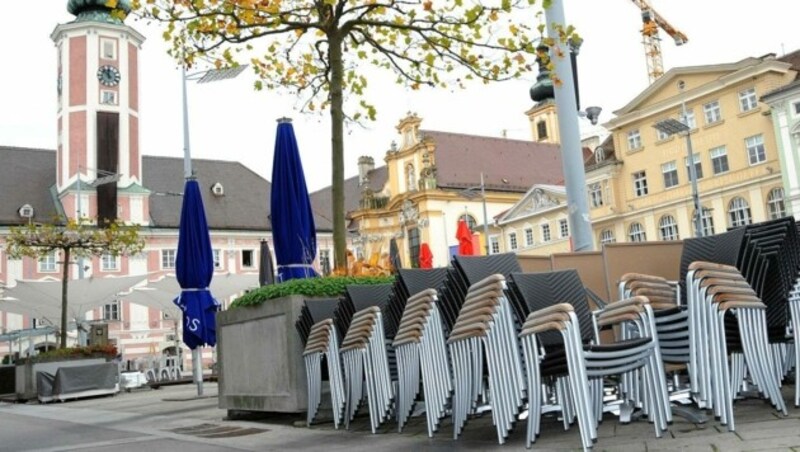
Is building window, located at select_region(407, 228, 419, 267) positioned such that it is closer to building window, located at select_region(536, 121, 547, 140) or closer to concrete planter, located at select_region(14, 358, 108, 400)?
building window, located at select_region(536, 121, 547, 140)

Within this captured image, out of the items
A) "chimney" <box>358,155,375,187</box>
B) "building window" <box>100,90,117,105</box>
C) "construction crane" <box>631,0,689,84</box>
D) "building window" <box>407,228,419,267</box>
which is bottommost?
"building window" <box>407,228,419,267</box>

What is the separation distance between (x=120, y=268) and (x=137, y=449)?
180 feet

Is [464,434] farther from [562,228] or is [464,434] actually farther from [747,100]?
[562,228]

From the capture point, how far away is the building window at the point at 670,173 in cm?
4875

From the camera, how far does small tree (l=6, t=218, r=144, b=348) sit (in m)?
24.5

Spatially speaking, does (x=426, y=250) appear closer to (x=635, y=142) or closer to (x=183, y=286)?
A: (x=183, y=286)

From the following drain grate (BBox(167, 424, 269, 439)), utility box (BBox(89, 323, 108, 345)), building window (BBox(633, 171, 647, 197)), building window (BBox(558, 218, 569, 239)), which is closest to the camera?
drain grate (BBox(167, 424, 269, 439))

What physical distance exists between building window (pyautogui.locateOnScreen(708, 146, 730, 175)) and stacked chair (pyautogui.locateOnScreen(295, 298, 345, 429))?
4150 centimetres

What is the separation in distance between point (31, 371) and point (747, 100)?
37510 millimetres

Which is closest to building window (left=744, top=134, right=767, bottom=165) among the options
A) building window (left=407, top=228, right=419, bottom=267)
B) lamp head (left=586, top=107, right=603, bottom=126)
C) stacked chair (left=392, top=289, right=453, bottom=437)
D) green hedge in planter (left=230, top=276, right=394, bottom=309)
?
lamp head (left=586, top=107, right=603, bottom=126)

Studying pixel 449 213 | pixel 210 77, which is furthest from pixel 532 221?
pixel 210 77

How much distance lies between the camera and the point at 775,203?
4238 centimetres

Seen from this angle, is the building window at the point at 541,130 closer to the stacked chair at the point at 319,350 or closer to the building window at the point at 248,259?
the building window at the point at 248,259

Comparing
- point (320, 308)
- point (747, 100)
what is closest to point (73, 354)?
point (320, 308)
